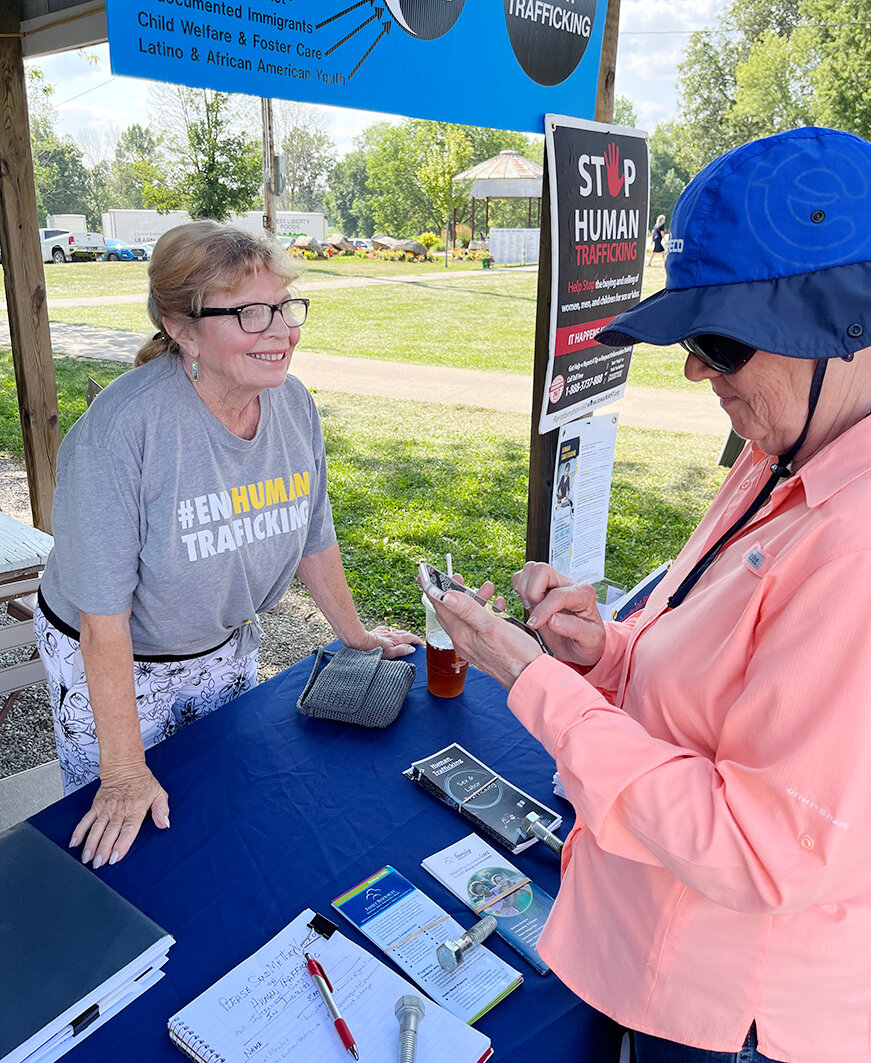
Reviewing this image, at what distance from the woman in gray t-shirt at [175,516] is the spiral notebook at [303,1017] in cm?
38

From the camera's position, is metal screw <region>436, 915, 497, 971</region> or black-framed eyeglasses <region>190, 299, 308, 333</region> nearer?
metal screw <region>436, 915, 497, 971</region>

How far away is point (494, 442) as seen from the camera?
7.84 metres

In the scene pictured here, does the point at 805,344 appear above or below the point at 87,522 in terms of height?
above

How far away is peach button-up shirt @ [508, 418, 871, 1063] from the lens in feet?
2.62

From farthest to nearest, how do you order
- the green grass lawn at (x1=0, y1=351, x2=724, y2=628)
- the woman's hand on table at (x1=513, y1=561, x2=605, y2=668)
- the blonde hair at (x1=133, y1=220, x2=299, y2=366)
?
the green grass lawn at (x1=0, y1=351, x2=724, y2=628) < the blonde hair at (x1=133, y1=220, x2=299, y2=366) < the woman's hand on table at (x1=513, y1=561, x2=605, y2=668)

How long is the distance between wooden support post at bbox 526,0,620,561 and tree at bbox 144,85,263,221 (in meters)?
13.7

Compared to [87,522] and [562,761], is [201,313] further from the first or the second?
[562,761]

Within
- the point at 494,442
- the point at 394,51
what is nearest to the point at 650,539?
the point at 494,442

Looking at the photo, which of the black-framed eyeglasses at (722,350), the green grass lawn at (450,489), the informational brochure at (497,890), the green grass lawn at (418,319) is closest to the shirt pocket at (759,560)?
the black-framed eyeglasses at (722,350)

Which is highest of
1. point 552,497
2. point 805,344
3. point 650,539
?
point 805,344

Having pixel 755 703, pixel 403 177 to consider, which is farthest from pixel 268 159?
pixel 403 177

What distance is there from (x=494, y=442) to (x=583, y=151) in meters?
5.31

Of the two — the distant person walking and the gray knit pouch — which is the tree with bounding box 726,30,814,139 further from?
the gray knit pouch

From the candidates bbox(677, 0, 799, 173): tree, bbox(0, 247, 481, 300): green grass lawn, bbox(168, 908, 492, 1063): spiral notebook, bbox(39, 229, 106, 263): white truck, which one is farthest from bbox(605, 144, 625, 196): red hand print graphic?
bbox(677, 0, 799, 173): tree
